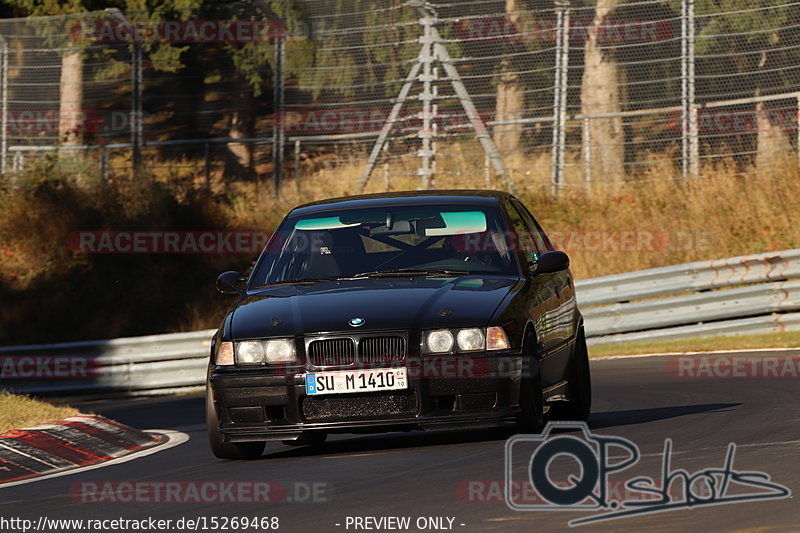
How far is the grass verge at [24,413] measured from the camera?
10.6 metres

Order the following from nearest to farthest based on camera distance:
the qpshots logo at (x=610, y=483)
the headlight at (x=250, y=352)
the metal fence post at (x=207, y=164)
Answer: the qpshots logo at (x=610, y=483)
the headlight at (x=250, y=352)
the metal fence post at (x=207, y=164)

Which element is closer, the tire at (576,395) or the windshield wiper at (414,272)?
the windshield wiper at (414,272)

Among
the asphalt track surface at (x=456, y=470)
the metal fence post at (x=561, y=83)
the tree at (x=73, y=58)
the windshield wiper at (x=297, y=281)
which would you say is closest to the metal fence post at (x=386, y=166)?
the metal fence post at (x=561, y=83)

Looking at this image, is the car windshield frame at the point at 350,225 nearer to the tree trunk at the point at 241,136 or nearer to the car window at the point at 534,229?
the car window at the point at 534,229

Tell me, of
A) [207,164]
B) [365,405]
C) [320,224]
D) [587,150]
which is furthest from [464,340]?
[207,164]

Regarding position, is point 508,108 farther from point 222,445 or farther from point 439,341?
point 439,341

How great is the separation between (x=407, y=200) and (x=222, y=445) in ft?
7.03

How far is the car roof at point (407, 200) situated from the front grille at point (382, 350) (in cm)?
177

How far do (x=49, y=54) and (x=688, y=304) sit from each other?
531 inches

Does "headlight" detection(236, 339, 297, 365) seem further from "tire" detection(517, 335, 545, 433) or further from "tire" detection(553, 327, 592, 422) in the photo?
"tire" detection(553, 327, 592, 422)

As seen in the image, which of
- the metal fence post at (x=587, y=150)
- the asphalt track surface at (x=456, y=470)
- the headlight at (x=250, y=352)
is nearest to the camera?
the asphalt track surface at (x=456, y=470)

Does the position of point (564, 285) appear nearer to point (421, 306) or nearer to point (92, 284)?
point (421, 306)

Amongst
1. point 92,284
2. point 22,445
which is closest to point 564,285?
point 22,445

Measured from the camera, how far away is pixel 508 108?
2462cm
